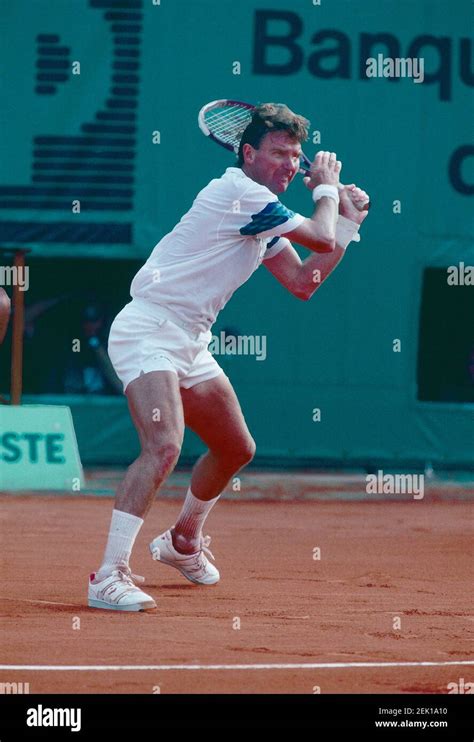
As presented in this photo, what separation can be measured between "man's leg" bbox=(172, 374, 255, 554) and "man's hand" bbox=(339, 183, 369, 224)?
958 millimetres

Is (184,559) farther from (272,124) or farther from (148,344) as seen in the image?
(272,124)

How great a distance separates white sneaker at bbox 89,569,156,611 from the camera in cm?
584

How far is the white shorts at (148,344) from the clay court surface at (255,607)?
1046 millimetres

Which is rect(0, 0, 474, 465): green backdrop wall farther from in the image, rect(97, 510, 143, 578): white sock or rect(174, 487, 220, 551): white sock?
rect(97, 510, 143, 578): white sock

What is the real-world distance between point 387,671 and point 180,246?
7.46 ft

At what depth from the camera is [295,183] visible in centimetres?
1330

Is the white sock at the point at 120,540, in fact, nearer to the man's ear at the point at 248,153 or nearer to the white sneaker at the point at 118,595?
the white sneaker at the point at 118,595

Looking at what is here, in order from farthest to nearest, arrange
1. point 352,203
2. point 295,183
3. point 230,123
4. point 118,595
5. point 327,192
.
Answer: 1. point 295,183
2. point 230,123
3. point 352,203
4. point 327,192
5. point 118,595

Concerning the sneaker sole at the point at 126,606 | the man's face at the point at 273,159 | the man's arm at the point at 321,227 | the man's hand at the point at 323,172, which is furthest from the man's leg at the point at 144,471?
the man's hand at the point at 323,172

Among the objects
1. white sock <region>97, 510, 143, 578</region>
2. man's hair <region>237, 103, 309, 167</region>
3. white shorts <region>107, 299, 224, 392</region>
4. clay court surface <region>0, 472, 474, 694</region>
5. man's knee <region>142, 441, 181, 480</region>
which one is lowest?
clay court surface <region>0, 472, 474, 694</region>

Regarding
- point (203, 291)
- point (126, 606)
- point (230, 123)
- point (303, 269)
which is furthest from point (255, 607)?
point (230, 123)

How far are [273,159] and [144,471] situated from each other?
155 centimetres

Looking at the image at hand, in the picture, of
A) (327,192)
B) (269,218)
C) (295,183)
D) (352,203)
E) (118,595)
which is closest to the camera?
(118,595)

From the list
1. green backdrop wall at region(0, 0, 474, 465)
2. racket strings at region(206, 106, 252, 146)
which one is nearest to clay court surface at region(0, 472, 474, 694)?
racket strings at region(206, 106, 252, 146)
